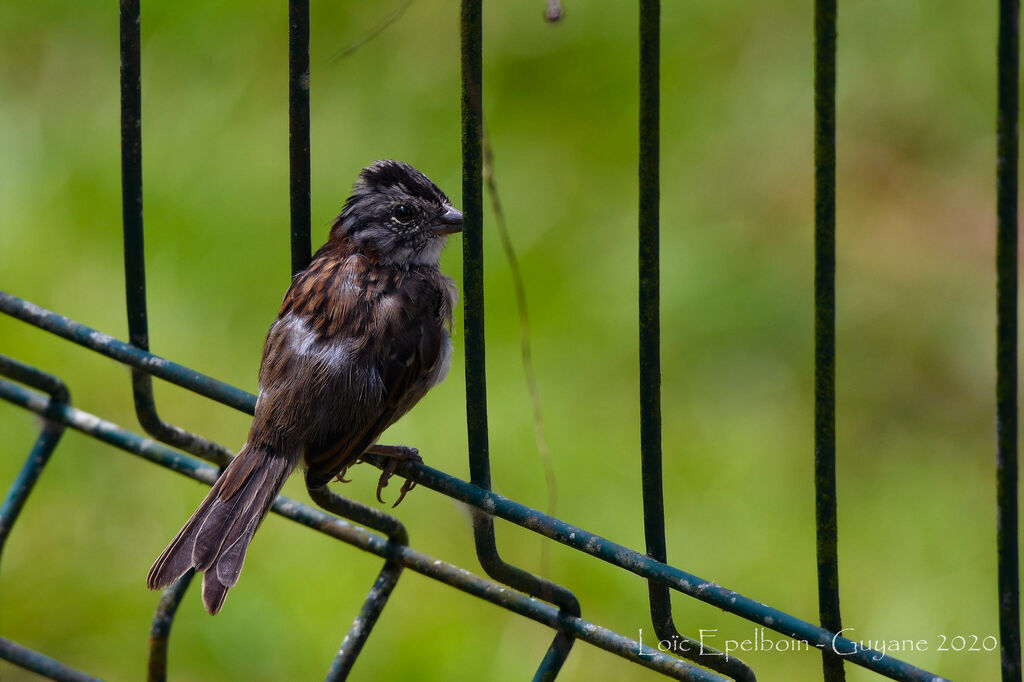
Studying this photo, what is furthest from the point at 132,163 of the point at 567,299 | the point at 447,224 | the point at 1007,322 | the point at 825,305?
the point at 567,299

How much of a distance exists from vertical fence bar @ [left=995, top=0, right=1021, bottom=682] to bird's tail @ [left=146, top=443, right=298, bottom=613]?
1.59 metres

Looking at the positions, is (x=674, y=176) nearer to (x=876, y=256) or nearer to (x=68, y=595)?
(x=876, y=256)

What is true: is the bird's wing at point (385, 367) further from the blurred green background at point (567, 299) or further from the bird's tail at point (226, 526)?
the blurred green background at point (567, 299)

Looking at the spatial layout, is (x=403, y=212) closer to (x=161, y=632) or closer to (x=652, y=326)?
(x=161, y=632)

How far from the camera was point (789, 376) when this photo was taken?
555cm

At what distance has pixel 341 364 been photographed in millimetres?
3482

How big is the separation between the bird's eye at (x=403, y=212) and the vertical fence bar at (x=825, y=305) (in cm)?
178

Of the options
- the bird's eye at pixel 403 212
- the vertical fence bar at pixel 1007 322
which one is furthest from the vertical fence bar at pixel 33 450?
the vertical fence bar at pixel 1007 322

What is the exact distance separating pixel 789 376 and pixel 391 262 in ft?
7.57

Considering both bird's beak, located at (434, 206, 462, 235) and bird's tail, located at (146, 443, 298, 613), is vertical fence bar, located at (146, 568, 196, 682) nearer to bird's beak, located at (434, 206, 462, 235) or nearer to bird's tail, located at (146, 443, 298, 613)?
bird's tail, located at (146, 443, 298, 613)

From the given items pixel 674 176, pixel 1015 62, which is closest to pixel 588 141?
pixel 674 176

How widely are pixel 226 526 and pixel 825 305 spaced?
1.55 m

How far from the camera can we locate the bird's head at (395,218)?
387 cm

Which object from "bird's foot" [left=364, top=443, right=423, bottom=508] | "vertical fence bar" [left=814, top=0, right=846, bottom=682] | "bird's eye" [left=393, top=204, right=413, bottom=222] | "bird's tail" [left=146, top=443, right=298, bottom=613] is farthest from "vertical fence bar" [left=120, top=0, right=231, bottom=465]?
"vertical fence bar" [left=814, top=0, right=846, bottom=682]
